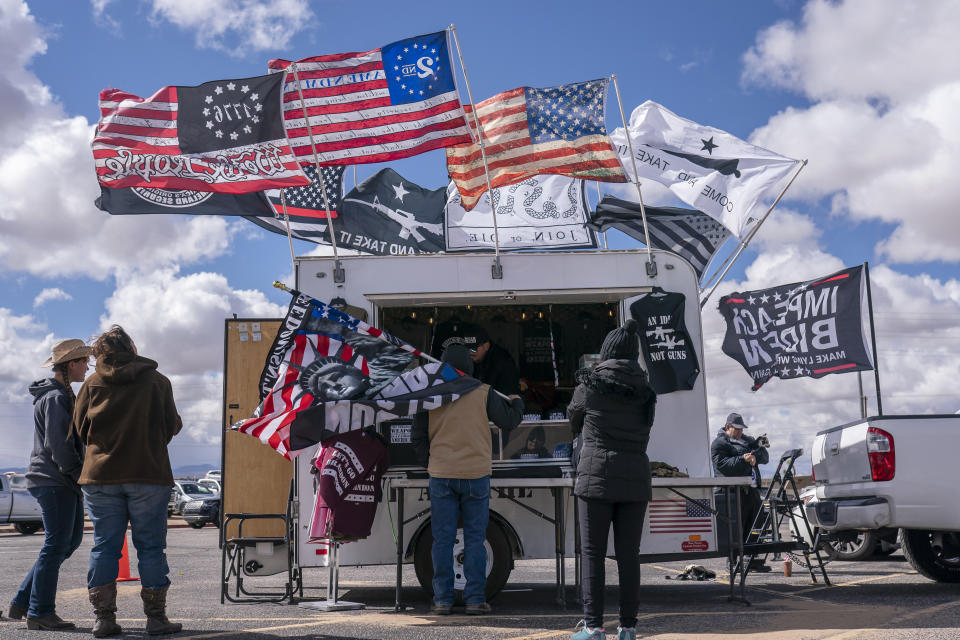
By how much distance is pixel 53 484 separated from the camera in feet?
19.1

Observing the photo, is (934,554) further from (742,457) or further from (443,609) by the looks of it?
(443,609)

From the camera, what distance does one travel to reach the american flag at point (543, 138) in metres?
9.27

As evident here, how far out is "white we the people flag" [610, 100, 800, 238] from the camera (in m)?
10.8

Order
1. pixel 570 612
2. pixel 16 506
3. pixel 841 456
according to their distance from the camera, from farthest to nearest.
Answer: pixel 16 506 < pixel 841 456 < pixel 570 612

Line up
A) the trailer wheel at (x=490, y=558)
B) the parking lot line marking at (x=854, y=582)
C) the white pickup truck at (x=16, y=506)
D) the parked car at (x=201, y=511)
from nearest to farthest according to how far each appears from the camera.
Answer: the trailer wheel at (x=490, y=558)
the parking lot line marking at (x=854, y=582)
the white pickup truck at (x=16, y=506)
the parked car at (x=201, y=511)

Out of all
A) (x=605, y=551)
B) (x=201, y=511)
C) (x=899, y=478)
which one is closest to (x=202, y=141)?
(x=605, y=551)

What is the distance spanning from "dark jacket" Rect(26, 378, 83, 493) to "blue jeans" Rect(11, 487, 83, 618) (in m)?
0.07

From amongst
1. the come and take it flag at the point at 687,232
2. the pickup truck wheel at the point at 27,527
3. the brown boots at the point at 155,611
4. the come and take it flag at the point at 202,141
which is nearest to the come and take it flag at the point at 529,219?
the come and take it flag at the point at 687,232

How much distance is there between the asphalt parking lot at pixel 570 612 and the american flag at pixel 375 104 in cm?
416

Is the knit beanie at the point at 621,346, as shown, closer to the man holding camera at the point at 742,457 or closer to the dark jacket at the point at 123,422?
the dark jacket at the point at 123,422

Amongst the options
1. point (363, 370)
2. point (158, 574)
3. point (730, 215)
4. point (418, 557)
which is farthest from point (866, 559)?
point (158, 574)

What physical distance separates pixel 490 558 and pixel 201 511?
20.0 meters

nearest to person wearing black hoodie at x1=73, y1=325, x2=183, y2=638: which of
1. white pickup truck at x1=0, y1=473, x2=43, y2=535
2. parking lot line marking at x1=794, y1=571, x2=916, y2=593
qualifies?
parking lot line marking at x1=794, y1=571, x2=916, y2=593

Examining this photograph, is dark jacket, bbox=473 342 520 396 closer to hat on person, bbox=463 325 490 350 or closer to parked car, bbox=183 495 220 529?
hat on person, bbox=463 325 490 350
